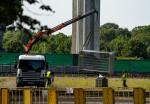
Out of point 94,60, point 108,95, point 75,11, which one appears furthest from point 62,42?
point 108,95

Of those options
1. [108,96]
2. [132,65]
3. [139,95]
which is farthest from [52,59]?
[139,95]

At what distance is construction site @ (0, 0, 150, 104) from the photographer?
78.7ft

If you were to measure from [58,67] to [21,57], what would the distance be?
16858 mm

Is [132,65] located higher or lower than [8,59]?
lower

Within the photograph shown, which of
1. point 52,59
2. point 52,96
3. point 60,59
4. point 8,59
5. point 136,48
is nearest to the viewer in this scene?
point 52,96

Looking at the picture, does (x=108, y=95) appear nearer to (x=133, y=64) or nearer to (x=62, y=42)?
(x=133, y=64)

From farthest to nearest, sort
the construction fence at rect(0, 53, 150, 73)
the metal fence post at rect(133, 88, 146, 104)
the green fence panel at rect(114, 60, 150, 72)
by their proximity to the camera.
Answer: the green fence panel at rect(114, 60, 150, 72), the construction fence at rect(0, 53, 150, 73), the metal fence post at rect(133, 88, 146, 104)

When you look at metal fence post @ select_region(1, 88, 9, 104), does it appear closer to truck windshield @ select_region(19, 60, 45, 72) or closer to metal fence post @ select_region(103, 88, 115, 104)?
metal fence post @ select_region(103, 88, 115, 104)

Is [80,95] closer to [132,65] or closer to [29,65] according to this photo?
[29,65]

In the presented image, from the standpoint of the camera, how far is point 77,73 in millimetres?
48812

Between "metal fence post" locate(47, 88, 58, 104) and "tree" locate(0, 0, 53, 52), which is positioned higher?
"tree" locate(0, 0, 53, 52)

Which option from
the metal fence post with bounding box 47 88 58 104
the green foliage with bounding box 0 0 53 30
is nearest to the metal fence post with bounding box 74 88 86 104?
the metal fence post with bounding box 47 88 58 104

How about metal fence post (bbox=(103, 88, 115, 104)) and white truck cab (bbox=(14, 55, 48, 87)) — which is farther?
white truck cab (bbox=(14, 55, 48, 87))

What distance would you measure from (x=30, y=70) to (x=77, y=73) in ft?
58.6
